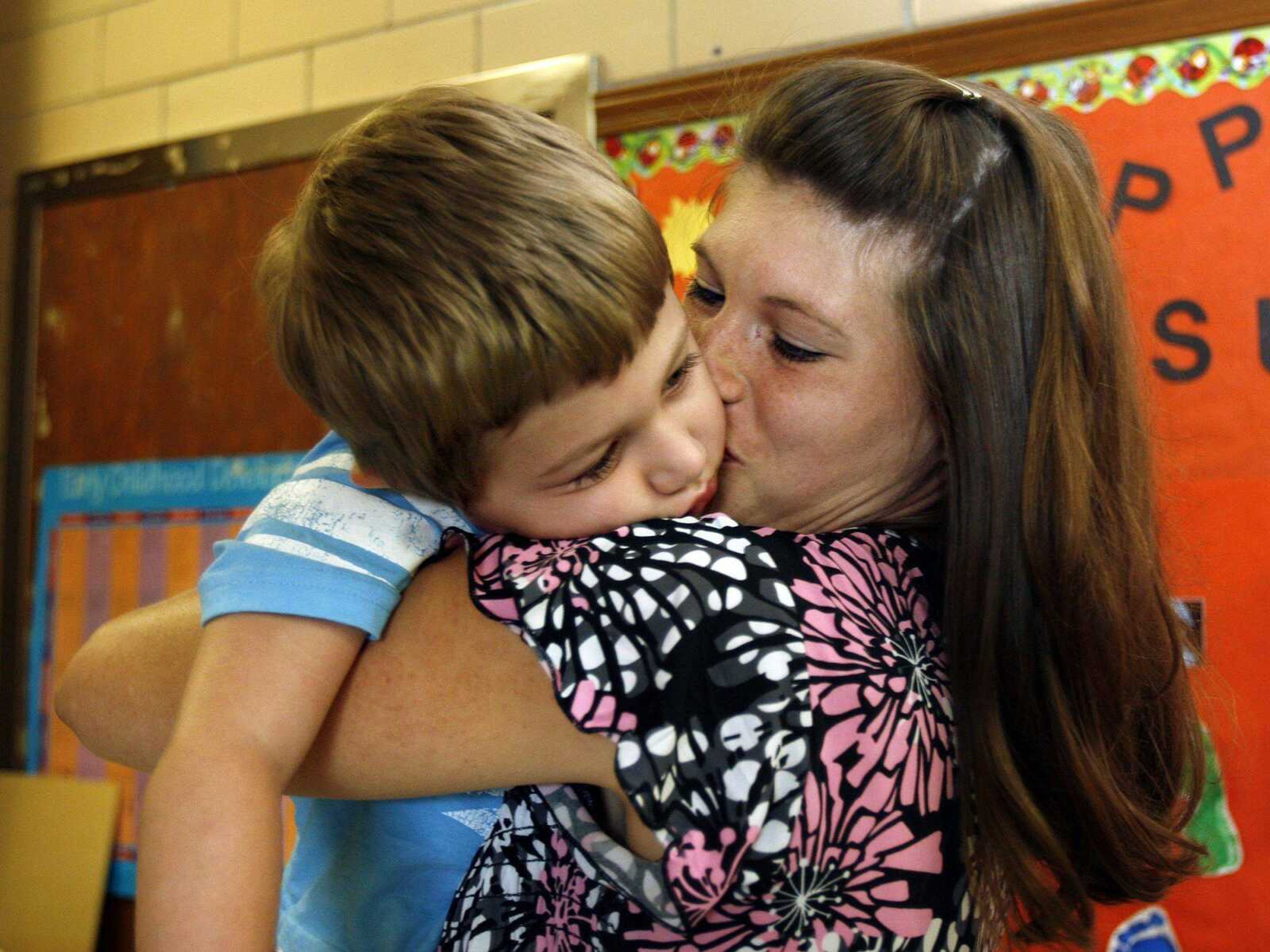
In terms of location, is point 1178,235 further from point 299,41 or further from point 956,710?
point 299,41

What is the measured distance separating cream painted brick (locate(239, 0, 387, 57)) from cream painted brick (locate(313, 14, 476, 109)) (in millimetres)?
32

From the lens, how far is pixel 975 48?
5.83 ft

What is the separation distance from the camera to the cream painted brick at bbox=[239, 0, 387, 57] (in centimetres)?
240

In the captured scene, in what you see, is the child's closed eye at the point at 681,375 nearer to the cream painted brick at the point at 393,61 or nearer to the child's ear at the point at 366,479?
the child's ear at the point at 366,479

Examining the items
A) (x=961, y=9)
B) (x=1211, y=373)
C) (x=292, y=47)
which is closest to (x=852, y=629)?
(x=1211, y=373)

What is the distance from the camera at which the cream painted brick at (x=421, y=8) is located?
2293mm

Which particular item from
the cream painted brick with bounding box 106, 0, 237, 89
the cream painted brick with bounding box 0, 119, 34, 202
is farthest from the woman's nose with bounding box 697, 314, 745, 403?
the cream painted brick with bounding box 0, 119, 34, 202

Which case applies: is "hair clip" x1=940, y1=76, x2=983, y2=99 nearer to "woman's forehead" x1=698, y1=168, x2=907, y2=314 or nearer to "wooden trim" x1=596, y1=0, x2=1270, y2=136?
"woman's forehead" x1=698, y1=168, x2=907, y2=314

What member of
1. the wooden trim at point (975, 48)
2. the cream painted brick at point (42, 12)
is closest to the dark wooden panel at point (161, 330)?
the cream painted brick at point (42, 12)

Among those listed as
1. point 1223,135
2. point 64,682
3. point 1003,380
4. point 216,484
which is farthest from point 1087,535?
point 216,484

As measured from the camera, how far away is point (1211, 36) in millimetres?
1625

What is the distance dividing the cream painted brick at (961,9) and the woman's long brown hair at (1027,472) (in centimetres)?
80

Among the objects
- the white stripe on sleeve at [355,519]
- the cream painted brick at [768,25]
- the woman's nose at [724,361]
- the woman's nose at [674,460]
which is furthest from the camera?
the cream painted brick at [768,25]

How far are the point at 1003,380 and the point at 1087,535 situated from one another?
0.14 meters
